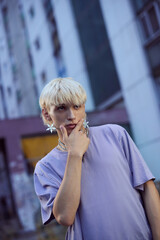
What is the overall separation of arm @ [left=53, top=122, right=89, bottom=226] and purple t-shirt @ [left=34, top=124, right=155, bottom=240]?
62 millimetres

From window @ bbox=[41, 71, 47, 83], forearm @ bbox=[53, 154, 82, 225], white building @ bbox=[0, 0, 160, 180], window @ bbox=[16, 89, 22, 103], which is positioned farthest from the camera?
window @ bbox=[41, 71, 47, 83]

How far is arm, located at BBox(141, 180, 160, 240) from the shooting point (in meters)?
1.26

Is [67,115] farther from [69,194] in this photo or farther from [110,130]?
[69,194]

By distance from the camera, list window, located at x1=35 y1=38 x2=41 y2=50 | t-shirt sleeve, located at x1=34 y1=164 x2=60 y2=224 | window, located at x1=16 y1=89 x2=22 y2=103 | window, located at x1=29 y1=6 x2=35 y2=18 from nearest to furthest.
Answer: t-shirt sleeve, located at x1=34 y1=164 x2=60 y2=224
window, located at x1=16 y1=89 x2=22 y2=103
window, located at x1=35 y1=38 x2=41 y2=50
window, located at x1=29 y1=6 x2=35 y2=18

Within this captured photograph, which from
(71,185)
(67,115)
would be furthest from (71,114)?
(71,185)

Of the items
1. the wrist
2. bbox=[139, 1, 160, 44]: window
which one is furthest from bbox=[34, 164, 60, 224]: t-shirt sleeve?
bbox=[139, 1, 160, 44]: window

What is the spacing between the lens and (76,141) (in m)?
1.33

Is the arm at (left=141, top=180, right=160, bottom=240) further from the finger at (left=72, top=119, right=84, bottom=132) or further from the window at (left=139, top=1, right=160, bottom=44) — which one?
→ the window at (left=139, top=1, right=160, bottom=44)

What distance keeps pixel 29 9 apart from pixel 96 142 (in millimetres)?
14628

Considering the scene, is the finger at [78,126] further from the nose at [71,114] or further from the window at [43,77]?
the window at [43,77]

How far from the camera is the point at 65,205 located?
125 centimetres

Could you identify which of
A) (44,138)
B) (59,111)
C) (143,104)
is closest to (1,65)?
(44,138)

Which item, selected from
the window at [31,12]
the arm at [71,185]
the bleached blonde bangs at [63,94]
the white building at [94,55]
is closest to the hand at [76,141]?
the arm at [71,185]

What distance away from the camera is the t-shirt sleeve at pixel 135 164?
1.32 meters
